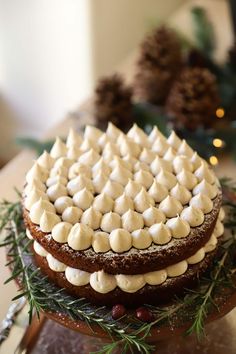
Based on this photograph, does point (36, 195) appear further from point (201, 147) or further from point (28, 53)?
point (28, 53)

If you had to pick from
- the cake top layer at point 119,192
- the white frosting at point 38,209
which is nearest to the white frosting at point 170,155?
the cake top layer at point 119,192

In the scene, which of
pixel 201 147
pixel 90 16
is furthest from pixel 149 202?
pixel 90 16

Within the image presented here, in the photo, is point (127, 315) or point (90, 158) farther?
point (90, 158)

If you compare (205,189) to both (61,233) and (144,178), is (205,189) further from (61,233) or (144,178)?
(61,233)

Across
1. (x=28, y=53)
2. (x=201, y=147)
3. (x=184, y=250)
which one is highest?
(x=28, y=53)

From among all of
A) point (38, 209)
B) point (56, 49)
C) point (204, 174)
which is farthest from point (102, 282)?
point (56, 49)

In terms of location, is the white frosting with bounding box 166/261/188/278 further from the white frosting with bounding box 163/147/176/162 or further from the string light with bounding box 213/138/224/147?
the string light with bounding box 213/138/224/147

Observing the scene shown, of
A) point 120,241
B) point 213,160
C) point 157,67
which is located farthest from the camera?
point 157,67

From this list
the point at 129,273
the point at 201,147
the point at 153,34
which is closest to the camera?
the point at 129,273
